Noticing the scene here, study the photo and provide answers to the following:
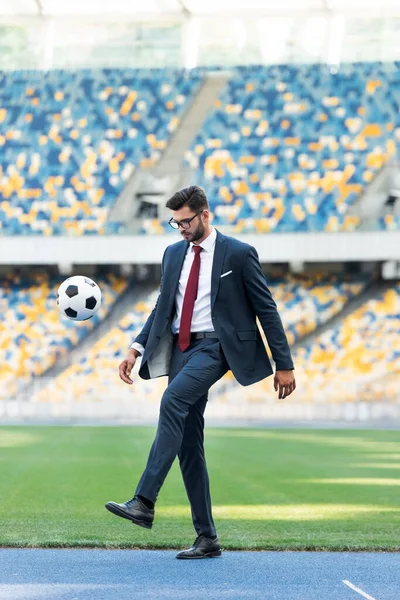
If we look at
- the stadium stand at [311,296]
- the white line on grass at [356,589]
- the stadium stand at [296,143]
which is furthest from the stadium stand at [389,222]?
the white line on grass at [356,589]

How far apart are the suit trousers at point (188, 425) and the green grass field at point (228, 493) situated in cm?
82

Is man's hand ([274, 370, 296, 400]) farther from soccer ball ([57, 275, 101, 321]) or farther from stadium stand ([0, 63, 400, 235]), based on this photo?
stadium stand ([0, 63, 400, 235])

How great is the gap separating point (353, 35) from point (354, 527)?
29.1m

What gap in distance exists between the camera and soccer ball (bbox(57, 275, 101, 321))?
33.9 feet

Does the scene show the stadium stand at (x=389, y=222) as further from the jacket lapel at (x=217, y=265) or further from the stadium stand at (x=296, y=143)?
the jacket lapel at (x=217, y=265)

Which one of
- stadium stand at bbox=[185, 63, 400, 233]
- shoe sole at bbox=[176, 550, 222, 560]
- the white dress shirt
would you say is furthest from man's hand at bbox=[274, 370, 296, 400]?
stadium stand at bbox=[185, 63, 400, 233]

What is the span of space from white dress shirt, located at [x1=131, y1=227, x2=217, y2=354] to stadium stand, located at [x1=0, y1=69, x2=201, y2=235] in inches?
1048

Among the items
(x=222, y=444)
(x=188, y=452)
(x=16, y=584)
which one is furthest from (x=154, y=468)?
(x=222, y=444)

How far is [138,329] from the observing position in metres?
31.8

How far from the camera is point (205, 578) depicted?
5.31 metres

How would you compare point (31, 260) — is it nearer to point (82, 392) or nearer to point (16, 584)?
point (82, 392)

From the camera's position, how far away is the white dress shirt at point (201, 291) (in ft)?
Result: 19.1

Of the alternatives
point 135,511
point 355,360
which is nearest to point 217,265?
point 135,511

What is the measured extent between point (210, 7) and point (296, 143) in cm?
595
